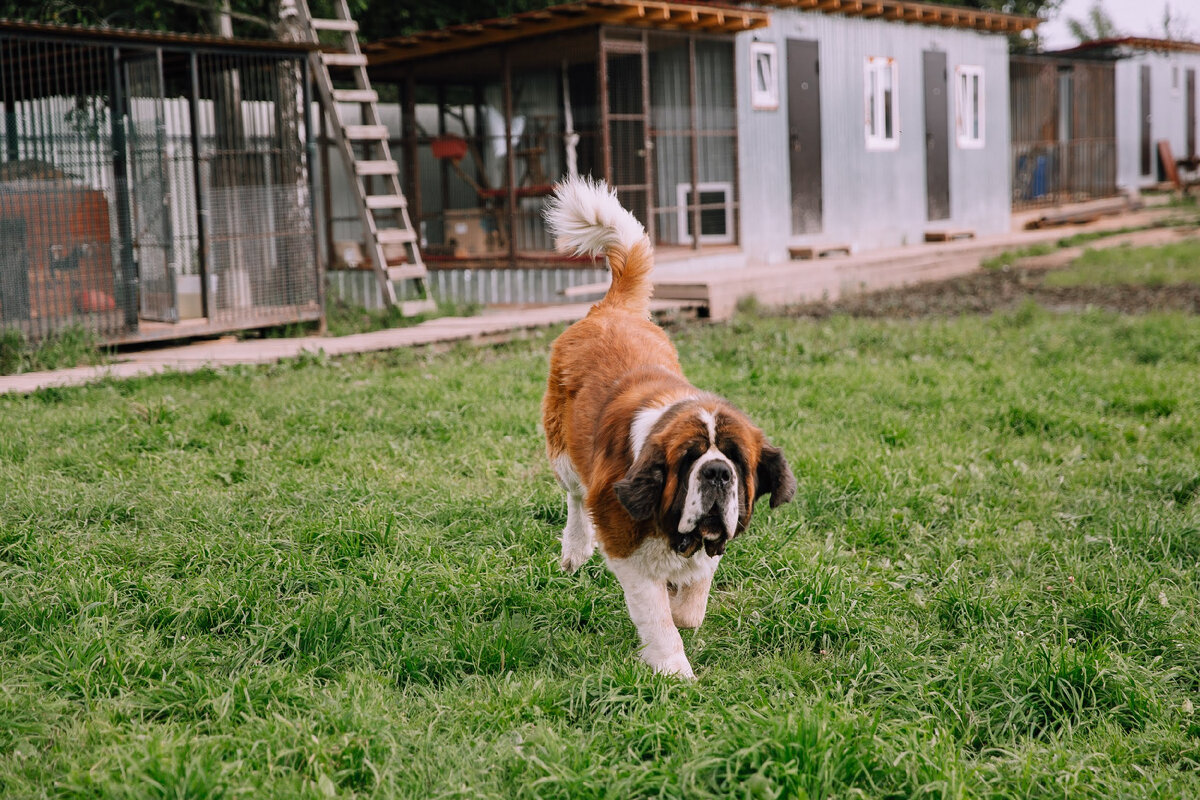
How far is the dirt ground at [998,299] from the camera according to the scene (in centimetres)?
1158

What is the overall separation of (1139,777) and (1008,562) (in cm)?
156

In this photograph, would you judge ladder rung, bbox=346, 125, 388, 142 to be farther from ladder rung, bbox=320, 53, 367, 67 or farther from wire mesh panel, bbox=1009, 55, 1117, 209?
wire mesh panel, bbox=1009, 55, 1117, 209

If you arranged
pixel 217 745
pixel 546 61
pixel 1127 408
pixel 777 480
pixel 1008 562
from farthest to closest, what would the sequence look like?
pixel 546 61 < pixel 1127 408 < pixel 1008 562 < pixel 777 480 < pixel 217 745

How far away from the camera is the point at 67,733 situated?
9.45 feet

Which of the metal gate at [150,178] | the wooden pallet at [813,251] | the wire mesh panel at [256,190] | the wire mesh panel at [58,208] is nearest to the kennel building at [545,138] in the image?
the wooden pallet at [813,251]

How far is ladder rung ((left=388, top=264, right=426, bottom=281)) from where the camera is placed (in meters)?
11.3

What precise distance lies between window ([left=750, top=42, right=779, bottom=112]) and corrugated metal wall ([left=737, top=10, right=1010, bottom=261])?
97mm

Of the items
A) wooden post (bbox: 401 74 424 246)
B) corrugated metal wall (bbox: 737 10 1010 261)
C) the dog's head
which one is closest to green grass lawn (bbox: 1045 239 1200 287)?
corrugated metal wall (bbox: 737 10 1010 261)

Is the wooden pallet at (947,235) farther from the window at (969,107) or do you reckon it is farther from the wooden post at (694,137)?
the wooden post at (694,137)

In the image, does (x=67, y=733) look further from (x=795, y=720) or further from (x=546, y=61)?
(x=546, y=61)

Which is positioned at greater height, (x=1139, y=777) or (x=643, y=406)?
(x=643, y=406)

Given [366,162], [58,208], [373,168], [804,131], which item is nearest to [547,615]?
[58,208]

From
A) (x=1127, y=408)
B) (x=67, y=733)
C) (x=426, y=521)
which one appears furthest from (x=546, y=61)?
(x=67, y=733)

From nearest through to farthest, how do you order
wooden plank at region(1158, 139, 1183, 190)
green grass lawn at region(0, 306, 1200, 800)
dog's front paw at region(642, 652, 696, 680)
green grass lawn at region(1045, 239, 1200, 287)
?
1. green grass lawn at region(0, 306, 1200, 800)
2. dog's front paw at region(642, 652, 696, 680)
3. green grass lawn at region(1045, 239, 1200, 287)
4. wooden plank at region(1158, 139, 1183, 190)
